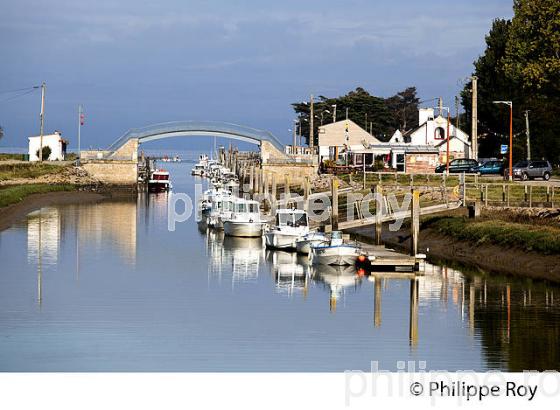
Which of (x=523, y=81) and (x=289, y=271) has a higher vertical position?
(x=523, y=81)

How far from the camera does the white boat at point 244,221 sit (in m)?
76.0

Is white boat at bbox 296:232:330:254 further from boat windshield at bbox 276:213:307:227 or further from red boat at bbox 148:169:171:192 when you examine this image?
red boat at bbox 148:169:171:192

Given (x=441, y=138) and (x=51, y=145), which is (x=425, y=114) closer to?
(x=441, y=138)

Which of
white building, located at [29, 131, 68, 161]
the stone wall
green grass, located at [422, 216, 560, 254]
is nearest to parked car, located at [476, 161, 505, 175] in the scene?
green grass, located at [422, 216, 560, 254]

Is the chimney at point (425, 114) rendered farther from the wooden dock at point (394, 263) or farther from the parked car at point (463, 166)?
the wooden dock at point (394, 263)

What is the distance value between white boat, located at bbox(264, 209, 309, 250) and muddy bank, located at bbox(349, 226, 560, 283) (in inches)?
211

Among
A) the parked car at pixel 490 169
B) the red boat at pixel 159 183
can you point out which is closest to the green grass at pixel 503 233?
the parked car at pixel 490 169

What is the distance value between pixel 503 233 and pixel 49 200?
206 ft

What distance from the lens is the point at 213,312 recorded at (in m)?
45.3

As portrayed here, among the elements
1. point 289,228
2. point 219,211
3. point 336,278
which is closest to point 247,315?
point 336,278

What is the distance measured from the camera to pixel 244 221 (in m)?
76.2

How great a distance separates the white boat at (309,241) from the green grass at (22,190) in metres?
35.5
